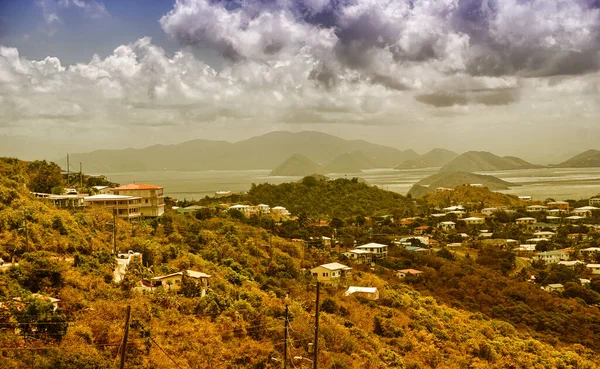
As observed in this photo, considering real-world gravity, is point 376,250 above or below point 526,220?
above

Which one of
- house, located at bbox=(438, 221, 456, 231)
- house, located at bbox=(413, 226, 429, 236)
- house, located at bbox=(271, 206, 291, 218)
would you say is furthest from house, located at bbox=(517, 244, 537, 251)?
house, located at bbox=(271, 206, 291, 218)

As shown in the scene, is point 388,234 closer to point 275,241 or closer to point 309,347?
point 275,241

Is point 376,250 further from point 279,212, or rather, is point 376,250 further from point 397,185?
point 397,185

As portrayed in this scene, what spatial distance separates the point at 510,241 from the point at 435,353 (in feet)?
96.0

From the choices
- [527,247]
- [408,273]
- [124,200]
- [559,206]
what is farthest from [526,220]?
[124,200]

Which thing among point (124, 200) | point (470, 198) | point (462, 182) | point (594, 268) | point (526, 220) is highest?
point (124, 200)

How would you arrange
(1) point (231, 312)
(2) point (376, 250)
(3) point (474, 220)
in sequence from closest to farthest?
(1) point (231, 312) → (2) point (376, 250) → (3) point (474, 220)

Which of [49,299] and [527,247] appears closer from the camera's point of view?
[49,299]

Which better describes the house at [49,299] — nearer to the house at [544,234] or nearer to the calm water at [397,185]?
the house at [544,234]

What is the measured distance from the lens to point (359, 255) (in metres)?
32.0

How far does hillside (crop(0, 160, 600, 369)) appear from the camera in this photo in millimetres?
9984

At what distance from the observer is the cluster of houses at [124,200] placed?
80.5 feet

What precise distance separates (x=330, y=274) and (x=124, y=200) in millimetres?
11263

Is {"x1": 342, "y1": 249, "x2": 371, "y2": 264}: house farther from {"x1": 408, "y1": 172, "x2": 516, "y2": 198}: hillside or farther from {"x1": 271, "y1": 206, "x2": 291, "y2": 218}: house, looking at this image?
{"x1": 408, "y1": 172, "x2": 516, "y2": 198}: hillside
